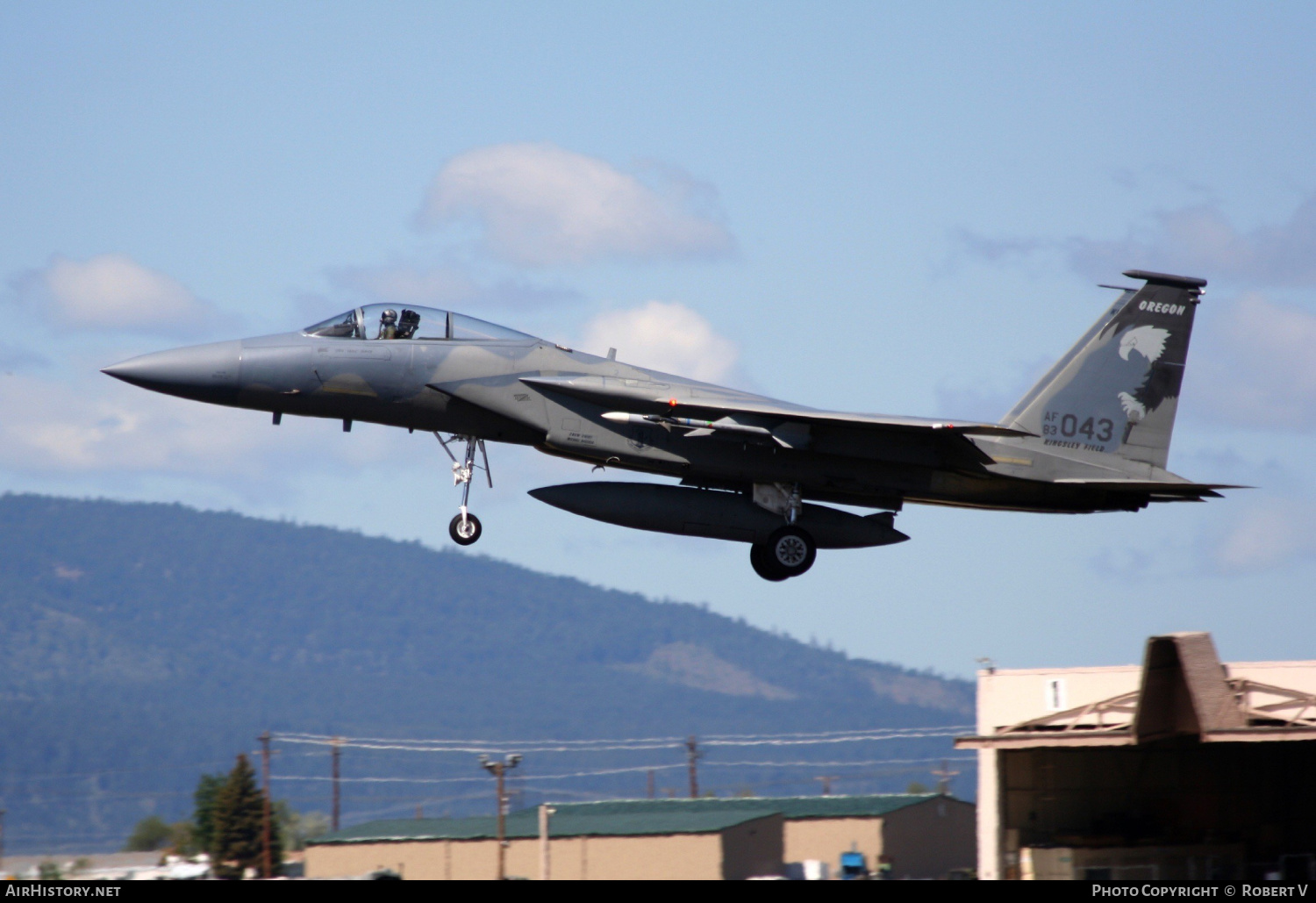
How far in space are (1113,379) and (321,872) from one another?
3614 centimetres

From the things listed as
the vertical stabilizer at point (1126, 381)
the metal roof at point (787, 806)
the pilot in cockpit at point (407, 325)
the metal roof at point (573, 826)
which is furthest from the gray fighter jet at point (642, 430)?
the metal roof at point (787, 806)

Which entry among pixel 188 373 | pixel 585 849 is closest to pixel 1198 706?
pixel 188 373

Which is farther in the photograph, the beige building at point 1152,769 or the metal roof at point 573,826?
the metal roof at point 573,826

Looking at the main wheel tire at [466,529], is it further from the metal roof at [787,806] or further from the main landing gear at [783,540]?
the metal roof at [787,806]

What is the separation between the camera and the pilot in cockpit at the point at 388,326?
2083 cm

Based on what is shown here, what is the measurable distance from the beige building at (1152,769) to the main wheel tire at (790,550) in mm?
5832

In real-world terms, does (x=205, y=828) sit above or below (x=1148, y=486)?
below

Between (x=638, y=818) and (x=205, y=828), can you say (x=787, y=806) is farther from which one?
(x=205, y=828)

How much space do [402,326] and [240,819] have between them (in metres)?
62.1

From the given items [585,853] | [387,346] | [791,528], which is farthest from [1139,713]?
[585,853]

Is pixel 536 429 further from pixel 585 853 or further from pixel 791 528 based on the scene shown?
pixel 585 853

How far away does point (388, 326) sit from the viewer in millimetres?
20844

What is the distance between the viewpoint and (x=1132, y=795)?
31.5m

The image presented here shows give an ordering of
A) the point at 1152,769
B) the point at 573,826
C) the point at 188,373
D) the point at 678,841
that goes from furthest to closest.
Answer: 1. the point at 573,826
2. the point at 678,841
3. the point at 1152,769
4. the point at 188,373
